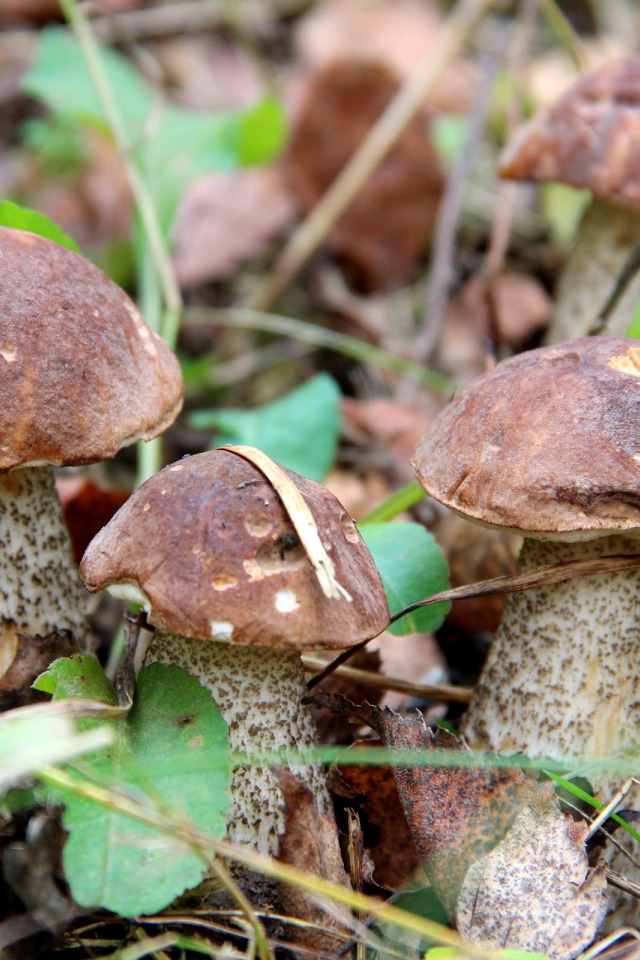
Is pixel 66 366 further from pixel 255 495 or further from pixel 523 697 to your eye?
pixel 523 697

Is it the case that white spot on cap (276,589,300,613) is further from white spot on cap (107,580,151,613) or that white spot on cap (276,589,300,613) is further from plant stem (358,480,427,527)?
plant stem (358,480,427,527)

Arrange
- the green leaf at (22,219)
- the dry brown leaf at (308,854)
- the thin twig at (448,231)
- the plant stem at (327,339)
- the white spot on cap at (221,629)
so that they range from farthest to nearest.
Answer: the thin twig at (448,231) < the plant stem at (327,339) < the green leaf at (22,219) < the dry brown leaf at (308,854) < the white spot on cap at (221,629)

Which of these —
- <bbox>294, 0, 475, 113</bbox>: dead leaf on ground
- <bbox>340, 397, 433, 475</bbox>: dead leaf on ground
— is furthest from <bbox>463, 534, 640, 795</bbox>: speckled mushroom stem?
<bbox>294, 0, 475, 113</bbox>: dead leaf on ground

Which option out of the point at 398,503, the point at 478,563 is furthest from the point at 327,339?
the point at 398,503

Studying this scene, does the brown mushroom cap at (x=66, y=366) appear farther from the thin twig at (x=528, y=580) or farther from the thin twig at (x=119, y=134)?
the thin twig at (x=119, y=134)

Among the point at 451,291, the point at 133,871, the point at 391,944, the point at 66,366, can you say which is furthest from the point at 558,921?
the point at 451,291

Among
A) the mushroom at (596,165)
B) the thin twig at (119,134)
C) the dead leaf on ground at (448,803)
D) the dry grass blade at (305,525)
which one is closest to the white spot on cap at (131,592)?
the dry grass blade at (305,525)

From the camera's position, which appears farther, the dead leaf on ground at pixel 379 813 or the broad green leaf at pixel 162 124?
the broad green leaf at pixel 162 124

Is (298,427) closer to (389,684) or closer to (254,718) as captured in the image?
(389,684)
